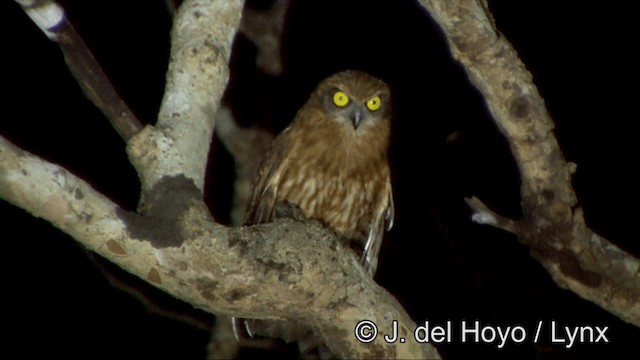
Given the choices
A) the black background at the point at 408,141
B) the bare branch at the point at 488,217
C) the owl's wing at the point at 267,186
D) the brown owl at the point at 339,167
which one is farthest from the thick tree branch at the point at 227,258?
the black background at the point at 408,141

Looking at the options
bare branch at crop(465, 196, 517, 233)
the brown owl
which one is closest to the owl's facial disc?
the brown owl

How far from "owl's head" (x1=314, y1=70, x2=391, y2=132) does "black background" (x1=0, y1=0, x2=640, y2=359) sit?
3.24ft

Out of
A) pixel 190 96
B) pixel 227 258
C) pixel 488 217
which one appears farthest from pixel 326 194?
pixel 227 258

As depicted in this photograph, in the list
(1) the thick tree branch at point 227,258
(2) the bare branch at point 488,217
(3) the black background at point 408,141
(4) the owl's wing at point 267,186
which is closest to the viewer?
(1) the thick tree branch at point 227,258

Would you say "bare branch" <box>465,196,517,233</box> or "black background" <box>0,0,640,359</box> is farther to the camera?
"black background" <box>0,0,640,359</box>

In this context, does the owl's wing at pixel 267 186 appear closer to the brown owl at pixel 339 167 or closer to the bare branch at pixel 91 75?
the brown owl at pixel 339 167

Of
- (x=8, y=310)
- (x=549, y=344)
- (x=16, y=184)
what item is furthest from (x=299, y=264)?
(x=8, y=310)

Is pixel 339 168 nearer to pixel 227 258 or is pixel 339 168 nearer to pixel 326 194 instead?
pixel 326 194

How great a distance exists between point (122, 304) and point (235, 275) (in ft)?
17.7

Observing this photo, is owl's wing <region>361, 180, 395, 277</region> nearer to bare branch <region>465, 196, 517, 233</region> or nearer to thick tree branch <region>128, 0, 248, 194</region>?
bare branch <region>465, 196, 517, 233</region>

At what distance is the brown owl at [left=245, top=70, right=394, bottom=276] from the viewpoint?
4996 millimetres

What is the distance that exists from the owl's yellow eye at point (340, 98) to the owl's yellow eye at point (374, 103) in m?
0.13

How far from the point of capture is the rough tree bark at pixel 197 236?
2553 mm

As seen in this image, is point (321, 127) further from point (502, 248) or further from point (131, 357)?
point (131, 357)
